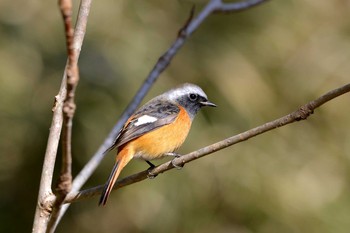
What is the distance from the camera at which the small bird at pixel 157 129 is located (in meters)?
3.44

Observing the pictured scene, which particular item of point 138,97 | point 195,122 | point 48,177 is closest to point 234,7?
point 138,97

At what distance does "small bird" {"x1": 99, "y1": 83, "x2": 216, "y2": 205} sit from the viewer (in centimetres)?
344

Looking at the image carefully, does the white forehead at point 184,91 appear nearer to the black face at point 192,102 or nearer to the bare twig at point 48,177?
the black face at point 192,102

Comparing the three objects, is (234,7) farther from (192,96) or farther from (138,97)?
(138,97)

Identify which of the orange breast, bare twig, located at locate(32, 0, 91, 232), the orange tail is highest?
the orange breast

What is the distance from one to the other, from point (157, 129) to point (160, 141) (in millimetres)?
87

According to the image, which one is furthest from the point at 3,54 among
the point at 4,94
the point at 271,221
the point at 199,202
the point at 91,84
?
the point at 271,221

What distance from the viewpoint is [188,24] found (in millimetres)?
3393

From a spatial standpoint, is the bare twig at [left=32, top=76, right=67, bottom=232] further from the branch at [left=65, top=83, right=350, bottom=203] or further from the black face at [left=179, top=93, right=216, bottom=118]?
the black face at [left=179, top=93, right=216, bottom=118]

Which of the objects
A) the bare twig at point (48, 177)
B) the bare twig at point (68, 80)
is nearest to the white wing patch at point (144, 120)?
the bare twig at point (48, 177)

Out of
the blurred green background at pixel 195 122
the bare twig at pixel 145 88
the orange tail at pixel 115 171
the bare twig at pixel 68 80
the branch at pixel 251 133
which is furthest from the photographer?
the blurred green background at pixel 195 122

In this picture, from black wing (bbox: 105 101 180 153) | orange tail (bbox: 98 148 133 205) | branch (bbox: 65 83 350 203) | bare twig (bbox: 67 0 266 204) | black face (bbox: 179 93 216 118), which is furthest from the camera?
black face (bbox: 179 93 216 118)

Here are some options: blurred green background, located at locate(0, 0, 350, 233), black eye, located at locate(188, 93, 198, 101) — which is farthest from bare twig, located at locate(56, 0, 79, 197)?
blurred green background, located at locate(0, 0, 350, 233)

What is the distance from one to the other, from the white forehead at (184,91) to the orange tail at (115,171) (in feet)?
2.52
